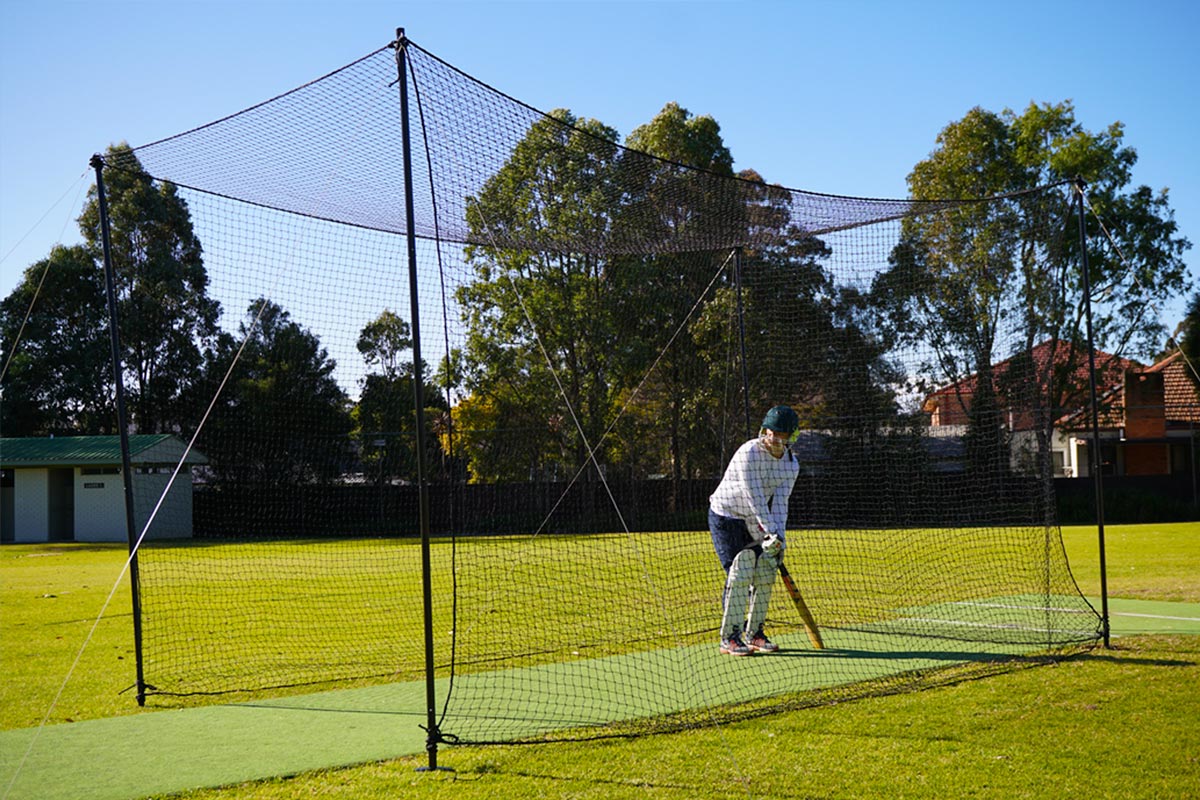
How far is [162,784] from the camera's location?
12.9 ft

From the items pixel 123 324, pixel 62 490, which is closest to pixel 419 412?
pixel 123 324

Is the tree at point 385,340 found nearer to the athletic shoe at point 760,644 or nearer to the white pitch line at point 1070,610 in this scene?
the athletic shoe at point 760,644

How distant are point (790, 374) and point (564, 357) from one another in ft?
22.4

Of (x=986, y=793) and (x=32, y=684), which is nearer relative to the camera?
(x=986, y=793)

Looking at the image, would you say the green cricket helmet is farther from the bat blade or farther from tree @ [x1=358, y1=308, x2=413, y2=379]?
tree @ [x1=358, y1=308, x2=413, y2=379]

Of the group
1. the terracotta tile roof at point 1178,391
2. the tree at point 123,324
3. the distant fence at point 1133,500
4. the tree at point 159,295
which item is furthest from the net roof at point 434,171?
the terracotta tile roof at point 1178,391

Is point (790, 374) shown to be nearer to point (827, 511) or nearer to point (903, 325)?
point (903, 325)

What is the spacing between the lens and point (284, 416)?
13188mm

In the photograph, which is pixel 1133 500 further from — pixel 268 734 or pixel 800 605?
pixel 268 734

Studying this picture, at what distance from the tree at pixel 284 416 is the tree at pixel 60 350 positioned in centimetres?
1927

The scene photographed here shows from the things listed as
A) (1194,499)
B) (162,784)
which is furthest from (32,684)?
(1194,499)

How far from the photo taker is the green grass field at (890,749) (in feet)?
12.3

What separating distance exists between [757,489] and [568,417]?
15.7m

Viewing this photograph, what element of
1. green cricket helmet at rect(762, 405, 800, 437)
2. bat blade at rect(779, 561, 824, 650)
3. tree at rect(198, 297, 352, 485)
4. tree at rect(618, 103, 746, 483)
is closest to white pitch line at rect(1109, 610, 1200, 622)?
bat blade at rect(779, 561, 824, 650)
